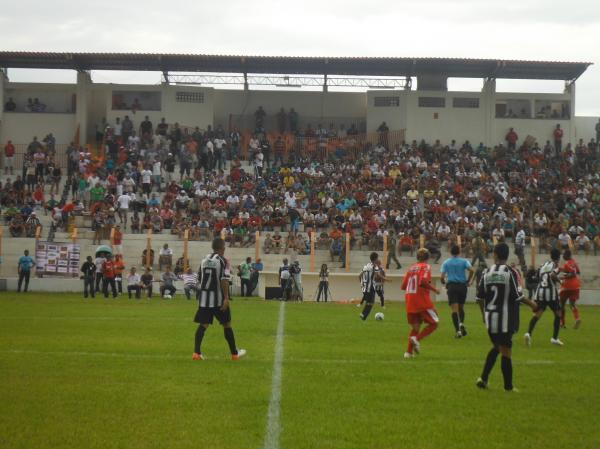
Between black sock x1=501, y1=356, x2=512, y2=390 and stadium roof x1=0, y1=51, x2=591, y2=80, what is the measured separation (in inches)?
1648

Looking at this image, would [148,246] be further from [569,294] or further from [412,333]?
[412,333]

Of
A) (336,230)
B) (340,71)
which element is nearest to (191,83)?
(340,71)

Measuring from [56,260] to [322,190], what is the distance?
13834mm

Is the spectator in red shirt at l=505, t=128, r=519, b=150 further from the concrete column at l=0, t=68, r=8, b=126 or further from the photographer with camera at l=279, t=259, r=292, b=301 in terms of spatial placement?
the concrete column at l=0, t=68, r=8, b=126

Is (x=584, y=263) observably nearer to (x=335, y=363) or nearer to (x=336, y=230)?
(x=336, y=230)

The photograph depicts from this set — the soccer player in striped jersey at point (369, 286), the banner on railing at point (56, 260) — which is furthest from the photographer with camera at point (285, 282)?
the soccer player in striped jersey at point (369, 286)

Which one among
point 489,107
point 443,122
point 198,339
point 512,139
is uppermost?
point 489,107

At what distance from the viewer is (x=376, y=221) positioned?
4094 centimetres

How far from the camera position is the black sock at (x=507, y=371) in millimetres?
11406

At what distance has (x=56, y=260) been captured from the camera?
123 ft

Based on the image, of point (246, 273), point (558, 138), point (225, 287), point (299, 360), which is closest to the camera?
point (225, 287)

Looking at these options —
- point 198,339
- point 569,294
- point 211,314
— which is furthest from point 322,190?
point 198,339

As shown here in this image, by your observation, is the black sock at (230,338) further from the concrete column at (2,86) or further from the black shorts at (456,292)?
the concrete column at (2,86)

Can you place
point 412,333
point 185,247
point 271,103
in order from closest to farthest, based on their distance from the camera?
point 412,333, point 185,247, point 271,103
